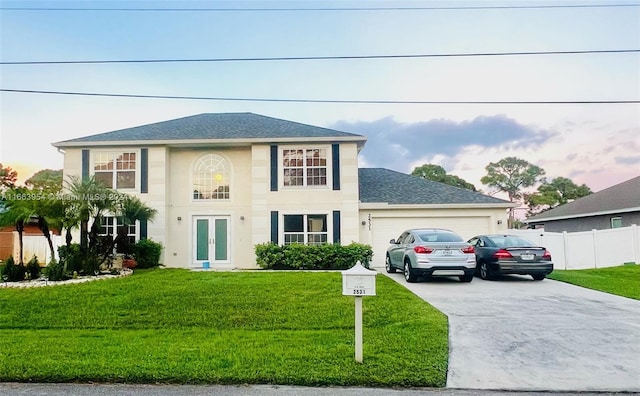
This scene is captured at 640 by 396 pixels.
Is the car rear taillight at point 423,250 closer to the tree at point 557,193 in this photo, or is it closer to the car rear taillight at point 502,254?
the car rear taillight at point 502,254

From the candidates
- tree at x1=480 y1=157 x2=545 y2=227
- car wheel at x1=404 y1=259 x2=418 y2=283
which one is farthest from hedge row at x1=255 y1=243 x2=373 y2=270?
tree at x1=480 y1=157 x2=545 y2=227

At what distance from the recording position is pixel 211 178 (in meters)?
18.0

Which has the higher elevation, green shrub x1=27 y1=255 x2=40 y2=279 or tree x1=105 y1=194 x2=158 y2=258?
tree x1=105 y1=194 x2=158 y2=258

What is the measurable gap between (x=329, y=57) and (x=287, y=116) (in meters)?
8.28

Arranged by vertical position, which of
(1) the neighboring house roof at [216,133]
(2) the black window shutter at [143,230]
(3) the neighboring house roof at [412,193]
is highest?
(1) the neighboring house roof at [216,133]

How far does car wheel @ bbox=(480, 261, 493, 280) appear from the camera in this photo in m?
13.3

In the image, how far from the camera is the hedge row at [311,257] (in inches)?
628

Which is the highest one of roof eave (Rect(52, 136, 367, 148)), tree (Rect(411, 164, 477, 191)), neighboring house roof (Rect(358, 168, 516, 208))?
tree (Rect(411, 164, 477, 191))

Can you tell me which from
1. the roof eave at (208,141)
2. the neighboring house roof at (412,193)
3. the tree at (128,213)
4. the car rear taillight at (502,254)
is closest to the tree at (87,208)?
the tree at (128,213)

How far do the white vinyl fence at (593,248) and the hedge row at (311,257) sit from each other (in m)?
7.61

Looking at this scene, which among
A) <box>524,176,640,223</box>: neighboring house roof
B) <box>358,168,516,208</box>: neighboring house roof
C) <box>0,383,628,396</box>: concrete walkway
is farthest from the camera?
<box>524,176,640,223</box>: neighboring house roof

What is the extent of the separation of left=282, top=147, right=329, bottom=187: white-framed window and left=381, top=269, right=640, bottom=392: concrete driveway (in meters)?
7.69

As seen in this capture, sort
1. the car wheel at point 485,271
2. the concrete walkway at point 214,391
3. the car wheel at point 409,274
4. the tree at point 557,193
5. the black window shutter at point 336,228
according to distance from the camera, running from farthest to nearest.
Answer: the tree at point 557,193 → the black window shutter at point 336,228 → the car wheel at point 485,271 → the car wheel at point 409,274 → the concrete walkway at point 214,391

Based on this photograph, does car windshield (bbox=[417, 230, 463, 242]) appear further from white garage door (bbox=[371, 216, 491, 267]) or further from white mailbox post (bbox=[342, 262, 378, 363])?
white mailbox post (bbox=[342, 262, 378, 363])
